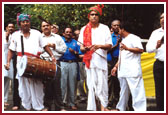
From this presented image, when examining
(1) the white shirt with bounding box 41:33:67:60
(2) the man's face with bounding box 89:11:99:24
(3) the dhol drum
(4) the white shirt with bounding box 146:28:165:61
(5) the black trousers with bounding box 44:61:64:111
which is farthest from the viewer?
(1) the white shirt with bounding box 41:33:67:60

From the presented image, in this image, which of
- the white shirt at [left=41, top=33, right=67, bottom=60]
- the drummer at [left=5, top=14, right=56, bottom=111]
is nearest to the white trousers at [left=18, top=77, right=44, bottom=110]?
the drummer at [left=5, top=14, right=56, bottom=111]

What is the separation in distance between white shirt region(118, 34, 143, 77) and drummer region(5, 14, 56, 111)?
1.56 meters

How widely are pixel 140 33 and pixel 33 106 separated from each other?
870 centimetres

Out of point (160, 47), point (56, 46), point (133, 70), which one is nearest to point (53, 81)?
point (56, 46)

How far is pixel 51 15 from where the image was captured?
12695mm

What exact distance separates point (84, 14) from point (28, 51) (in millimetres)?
4922

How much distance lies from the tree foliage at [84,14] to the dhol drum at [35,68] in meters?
4.92

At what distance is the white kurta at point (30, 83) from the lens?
735 centimetres

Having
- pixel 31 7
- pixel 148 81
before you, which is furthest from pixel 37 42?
pixel 31 7

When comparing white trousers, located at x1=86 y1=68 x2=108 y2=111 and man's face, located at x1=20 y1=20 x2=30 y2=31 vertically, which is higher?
man's face, located at x1=20 y1=20 x2=30 y2=31

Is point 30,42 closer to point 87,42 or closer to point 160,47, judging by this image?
point 87,42

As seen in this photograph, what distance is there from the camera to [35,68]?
6770mm

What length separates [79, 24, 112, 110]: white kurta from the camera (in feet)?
23.5

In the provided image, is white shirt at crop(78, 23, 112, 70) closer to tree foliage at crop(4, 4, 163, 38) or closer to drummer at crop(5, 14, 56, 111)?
drummer at crop(5, 14, 56, 111)
